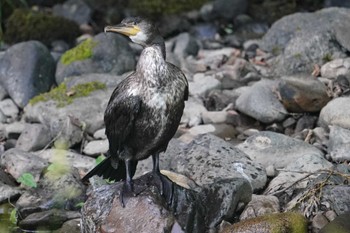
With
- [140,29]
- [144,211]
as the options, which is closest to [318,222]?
[144,211]

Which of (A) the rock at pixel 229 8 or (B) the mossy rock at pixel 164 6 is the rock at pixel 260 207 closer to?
(A) the rock at pixel 229 8

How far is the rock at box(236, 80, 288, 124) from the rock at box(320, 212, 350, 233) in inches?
116

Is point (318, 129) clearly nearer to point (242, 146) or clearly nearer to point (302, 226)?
point (242, 146)

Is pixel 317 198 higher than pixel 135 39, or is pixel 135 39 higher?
pixel 135 39

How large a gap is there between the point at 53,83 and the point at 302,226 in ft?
17.2

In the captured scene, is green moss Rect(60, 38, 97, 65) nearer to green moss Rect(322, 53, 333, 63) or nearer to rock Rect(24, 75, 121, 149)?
rock Rect(24, 75, 121, 149)

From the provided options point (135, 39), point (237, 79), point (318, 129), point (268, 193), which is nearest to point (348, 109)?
point (318, 129)

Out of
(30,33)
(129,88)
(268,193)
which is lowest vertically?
(30,33)

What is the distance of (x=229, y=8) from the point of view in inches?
510

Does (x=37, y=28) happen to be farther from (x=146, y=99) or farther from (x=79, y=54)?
(x=146, y=99)

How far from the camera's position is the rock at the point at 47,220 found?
711cm

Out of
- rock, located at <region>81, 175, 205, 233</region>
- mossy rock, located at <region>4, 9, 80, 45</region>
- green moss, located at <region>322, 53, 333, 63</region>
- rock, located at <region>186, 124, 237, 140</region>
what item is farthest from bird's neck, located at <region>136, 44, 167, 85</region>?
mossy rock, located at <region>4, 9, 80, 45</region>

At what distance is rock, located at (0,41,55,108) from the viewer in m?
10.1

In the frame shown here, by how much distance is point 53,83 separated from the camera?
10523 mm
